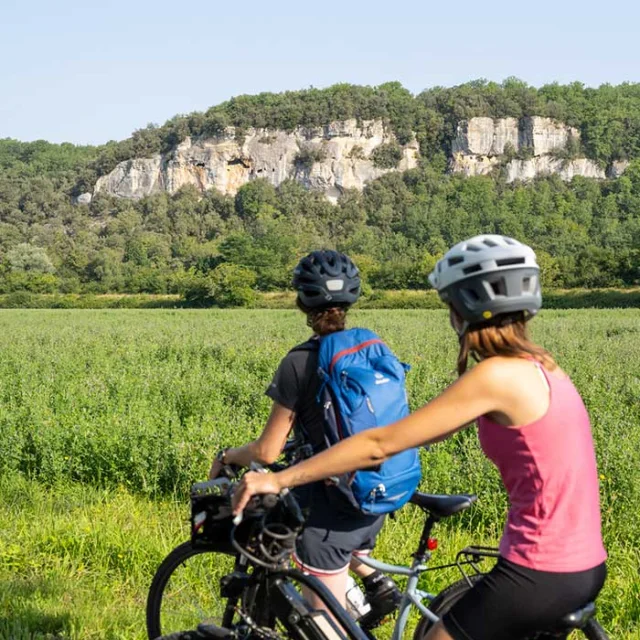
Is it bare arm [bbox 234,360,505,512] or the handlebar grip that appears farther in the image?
the handlebar grip

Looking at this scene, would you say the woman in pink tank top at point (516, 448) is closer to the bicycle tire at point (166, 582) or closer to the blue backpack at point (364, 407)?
the blue backpack at point (364, 407)

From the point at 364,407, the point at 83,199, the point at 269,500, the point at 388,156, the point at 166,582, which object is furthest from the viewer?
the point at 388,156

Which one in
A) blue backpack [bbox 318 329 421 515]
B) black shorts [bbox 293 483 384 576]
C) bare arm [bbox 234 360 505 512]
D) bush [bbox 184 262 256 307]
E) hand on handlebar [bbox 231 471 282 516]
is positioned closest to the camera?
bare arm [bbox 234 360 505 512]

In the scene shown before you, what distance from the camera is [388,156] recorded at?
7028 inches

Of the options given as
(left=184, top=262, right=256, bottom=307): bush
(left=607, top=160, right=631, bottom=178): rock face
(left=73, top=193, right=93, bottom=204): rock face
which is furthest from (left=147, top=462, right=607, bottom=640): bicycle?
(left=73, top=193, right=93, bottom=204): rock face

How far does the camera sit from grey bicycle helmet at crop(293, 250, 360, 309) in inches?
128

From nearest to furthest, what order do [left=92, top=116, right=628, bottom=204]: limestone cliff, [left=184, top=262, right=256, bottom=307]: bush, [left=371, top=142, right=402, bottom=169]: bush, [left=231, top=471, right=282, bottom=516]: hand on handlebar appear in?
[left=231, top=471, right=282, bottom=516]: hand on handlebar, [left=184, top=262, right=256, bottom=307]: bush, [left=92, top=116, right=628, bottom=204]: limestone cliff, [left=371, top=142, right=402, bottom=169]: bush

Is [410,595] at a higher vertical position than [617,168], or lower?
lower

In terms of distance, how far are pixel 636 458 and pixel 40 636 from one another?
4.75 metres

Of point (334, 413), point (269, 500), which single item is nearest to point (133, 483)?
point (334, 413)

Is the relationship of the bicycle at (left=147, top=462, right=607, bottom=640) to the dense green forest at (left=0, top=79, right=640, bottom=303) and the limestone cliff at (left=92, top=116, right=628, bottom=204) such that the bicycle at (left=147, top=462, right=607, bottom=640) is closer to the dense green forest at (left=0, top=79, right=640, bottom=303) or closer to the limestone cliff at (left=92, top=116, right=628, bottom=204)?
the dense green forest at (left=0, top=79, right=640, bottom=303)

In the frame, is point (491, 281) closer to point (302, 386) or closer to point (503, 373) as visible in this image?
point (503, 373)

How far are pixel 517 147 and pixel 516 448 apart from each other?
18173 cm

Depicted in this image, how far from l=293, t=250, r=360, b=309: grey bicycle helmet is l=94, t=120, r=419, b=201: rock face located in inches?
6876
